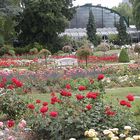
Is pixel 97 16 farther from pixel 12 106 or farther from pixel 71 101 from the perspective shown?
pixel 71 101

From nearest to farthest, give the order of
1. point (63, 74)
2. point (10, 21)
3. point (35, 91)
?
point (35, 91) < point (63, 74) < point (10, 21)

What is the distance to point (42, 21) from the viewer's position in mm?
48469

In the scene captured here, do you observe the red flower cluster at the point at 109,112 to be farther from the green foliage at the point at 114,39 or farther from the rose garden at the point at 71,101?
the green foliage at the point at 114,39

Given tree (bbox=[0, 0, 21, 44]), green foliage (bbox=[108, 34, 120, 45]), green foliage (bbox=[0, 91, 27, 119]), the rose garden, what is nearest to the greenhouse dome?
green foliage (bbox=[108, 34, 120, 45])

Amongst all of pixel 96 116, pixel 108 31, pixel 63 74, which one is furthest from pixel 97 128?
pixel 108 31

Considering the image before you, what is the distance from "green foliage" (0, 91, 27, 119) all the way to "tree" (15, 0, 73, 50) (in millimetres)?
37383

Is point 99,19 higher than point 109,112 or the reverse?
the reverse

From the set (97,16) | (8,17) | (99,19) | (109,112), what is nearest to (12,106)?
(109,112)

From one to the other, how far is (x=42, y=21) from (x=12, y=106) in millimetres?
39122

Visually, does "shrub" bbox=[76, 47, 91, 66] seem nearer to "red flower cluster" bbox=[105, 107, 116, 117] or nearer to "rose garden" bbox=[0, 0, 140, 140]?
"rose garden" bbox=[0, 0, 140, 140]

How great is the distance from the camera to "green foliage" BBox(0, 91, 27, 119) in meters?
9.77

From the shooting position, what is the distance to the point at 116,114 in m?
7.41

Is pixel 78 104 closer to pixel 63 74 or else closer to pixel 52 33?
pixel 63 74

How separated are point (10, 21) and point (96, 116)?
136ft
